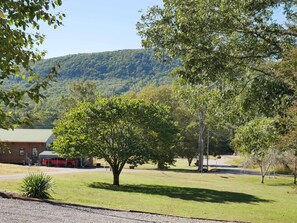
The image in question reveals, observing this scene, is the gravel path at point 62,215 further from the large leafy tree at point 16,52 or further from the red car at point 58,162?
the red car at point 58,162

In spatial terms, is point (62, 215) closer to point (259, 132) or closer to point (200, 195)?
point (259, 132)

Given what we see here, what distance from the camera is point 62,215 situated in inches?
491

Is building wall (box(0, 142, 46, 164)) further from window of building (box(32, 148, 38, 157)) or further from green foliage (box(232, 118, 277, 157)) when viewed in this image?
green foliage (box(232, 118, 277, 157))

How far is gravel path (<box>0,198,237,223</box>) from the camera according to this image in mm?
11586

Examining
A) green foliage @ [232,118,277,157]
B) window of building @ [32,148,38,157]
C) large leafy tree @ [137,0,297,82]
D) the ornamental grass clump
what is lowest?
the ornamental grass clump

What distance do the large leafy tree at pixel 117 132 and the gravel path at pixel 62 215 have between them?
13946 mm

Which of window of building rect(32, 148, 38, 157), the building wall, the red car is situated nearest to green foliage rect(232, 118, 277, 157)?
the red car

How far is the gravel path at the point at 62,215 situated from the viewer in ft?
38.0

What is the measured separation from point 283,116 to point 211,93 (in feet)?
10.5

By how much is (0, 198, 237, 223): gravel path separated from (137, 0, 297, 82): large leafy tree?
5.28 metres

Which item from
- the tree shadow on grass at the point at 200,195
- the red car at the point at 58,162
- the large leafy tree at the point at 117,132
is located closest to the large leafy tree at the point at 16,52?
the tree shadow on grass at the point at 200,195

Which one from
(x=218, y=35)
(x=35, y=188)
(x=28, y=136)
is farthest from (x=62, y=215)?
(x=28, y=136)

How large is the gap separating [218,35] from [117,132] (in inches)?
687

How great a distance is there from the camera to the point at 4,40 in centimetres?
487
